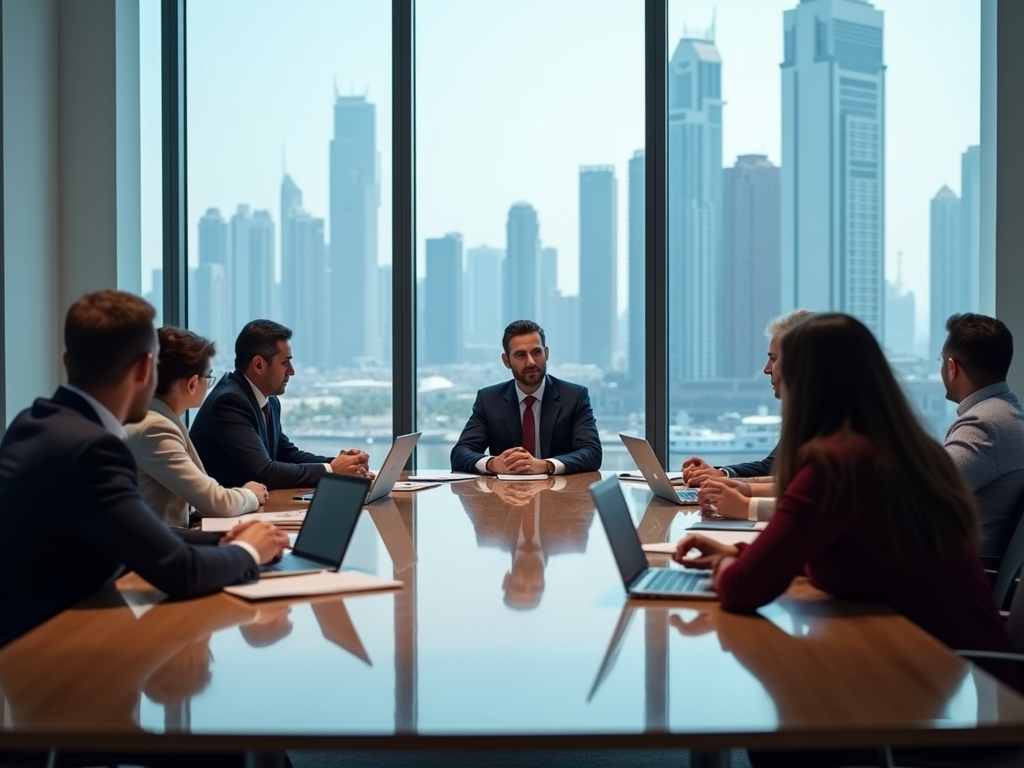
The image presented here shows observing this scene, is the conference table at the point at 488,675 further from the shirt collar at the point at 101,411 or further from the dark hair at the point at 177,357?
the dark hair at the point at 177,357

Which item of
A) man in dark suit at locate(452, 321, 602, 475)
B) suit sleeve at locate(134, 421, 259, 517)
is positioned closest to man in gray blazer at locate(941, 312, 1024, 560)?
man in dark suit at locate(452, 321, 602, 475)

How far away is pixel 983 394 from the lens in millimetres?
3736

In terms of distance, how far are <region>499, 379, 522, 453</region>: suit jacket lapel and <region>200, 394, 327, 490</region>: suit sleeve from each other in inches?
55.1

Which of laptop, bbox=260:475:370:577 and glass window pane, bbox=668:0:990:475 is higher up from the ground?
glass window pane, bbox=668:0:990:475

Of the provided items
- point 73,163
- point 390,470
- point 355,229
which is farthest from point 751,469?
point 73,163

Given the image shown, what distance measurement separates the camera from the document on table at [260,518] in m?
3.49

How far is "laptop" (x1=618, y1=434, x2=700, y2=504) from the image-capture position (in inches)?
164

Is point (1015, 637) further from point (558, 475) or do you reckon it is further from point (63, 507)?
point (558, 475)

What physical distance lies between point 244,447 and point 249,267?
263cm

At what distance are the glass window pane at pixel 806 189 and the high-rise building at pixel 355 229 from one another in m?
1.78

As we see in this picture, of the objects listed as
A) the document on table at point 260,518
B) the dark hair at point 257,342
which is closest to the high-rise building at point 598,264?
the dark hair at point 257,342

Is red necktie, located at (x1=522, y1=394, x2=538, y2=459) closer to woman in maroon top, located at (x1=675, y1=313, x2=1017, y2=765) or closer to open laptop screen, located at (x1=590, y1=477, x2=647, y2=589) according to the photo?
open laptop screen, located at (x1=590, y1=477, x2=647, y2=589)

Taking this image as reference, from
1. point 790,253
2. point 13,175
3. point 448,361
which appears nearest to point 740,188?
point 790,253

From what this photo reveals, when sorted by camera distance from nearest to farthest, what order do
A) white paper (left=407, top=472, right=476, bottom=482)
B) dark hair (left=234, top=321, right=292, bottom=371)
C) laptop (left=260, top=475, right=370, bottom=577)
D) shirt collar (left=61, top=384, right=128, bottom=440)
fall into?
shirt collar (left=61, top=384, right=128, bottom=440), laptop (left=260, top=475, right=370, bottom=577), dark hair (left=234, top=321, right=292, bottom=371), white paper (left=407, top=472, right=476, bottom=482)
